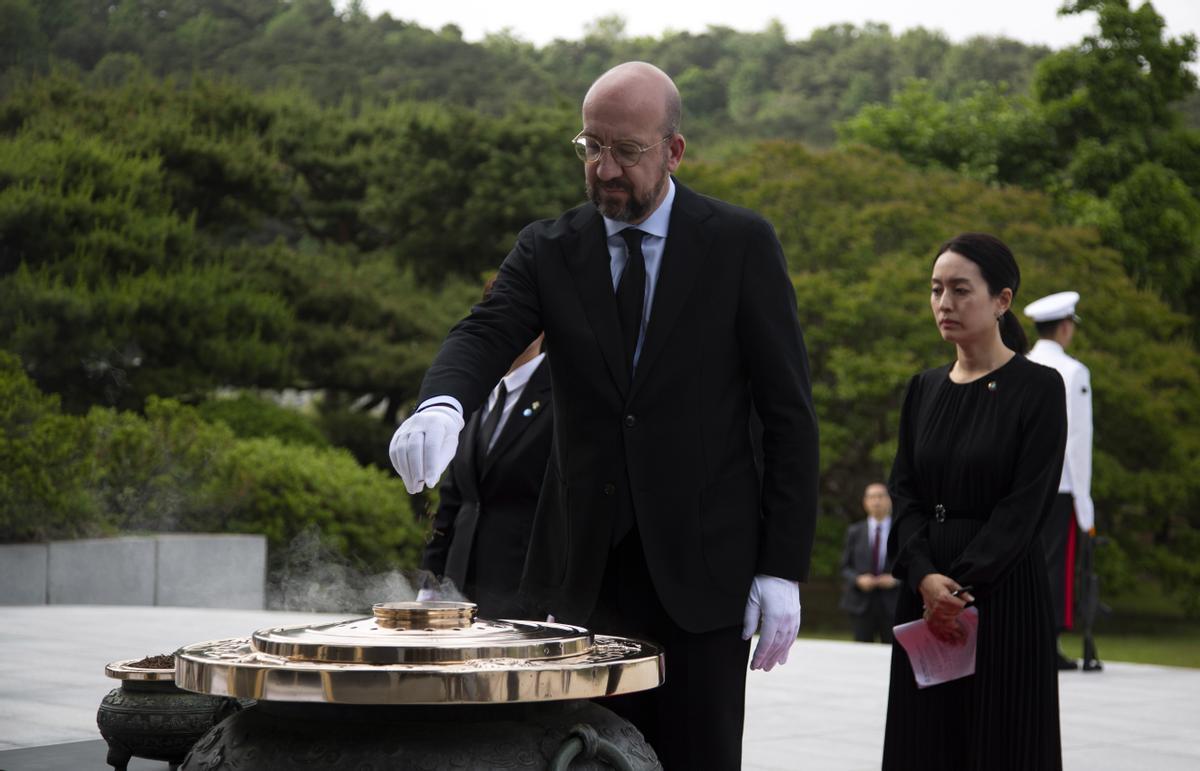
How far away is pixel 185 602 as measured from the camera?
1212 cm

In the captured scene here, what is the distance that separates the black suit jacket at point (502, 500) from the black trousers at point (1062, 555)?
3.57 m

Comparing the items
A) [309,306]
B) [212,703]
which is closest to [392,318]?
[309,306]

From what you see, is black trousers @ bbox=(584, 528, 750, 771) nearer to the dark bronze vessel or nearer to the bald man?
the bald man

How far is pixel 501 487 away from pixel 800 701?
2.98 m

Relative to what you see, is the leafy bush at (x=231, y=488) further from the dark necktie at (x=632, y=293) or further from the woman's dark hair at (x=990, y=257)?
the dark necktie at (x=632, y=293)

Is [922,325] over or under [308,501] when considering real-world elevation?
over

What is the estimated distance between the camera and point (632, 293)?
8.39ft

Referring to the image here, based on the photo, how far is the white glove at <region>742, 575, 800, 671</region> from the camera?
248cm

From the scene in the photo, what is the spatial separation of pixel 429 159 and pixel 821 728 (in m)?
18.9

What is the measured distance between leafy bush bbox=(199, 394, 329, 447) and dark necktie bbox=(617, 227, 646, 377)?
1414 centimetres

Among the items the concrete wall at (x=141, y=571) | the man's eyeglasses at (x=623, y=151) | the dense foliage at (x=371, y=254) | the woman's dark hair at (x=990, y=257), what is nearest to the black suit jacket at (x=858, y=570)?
the dense foliage at (x=371, y=254)

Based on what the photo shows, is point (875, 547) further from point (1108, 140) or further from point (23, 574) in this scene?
point (1108, 140)

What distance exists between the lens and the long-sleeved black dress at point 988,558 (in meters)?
3.42

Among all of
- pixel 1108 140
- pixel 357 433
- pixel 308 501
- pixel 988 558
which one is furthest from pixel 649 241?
pixel 1108 140
